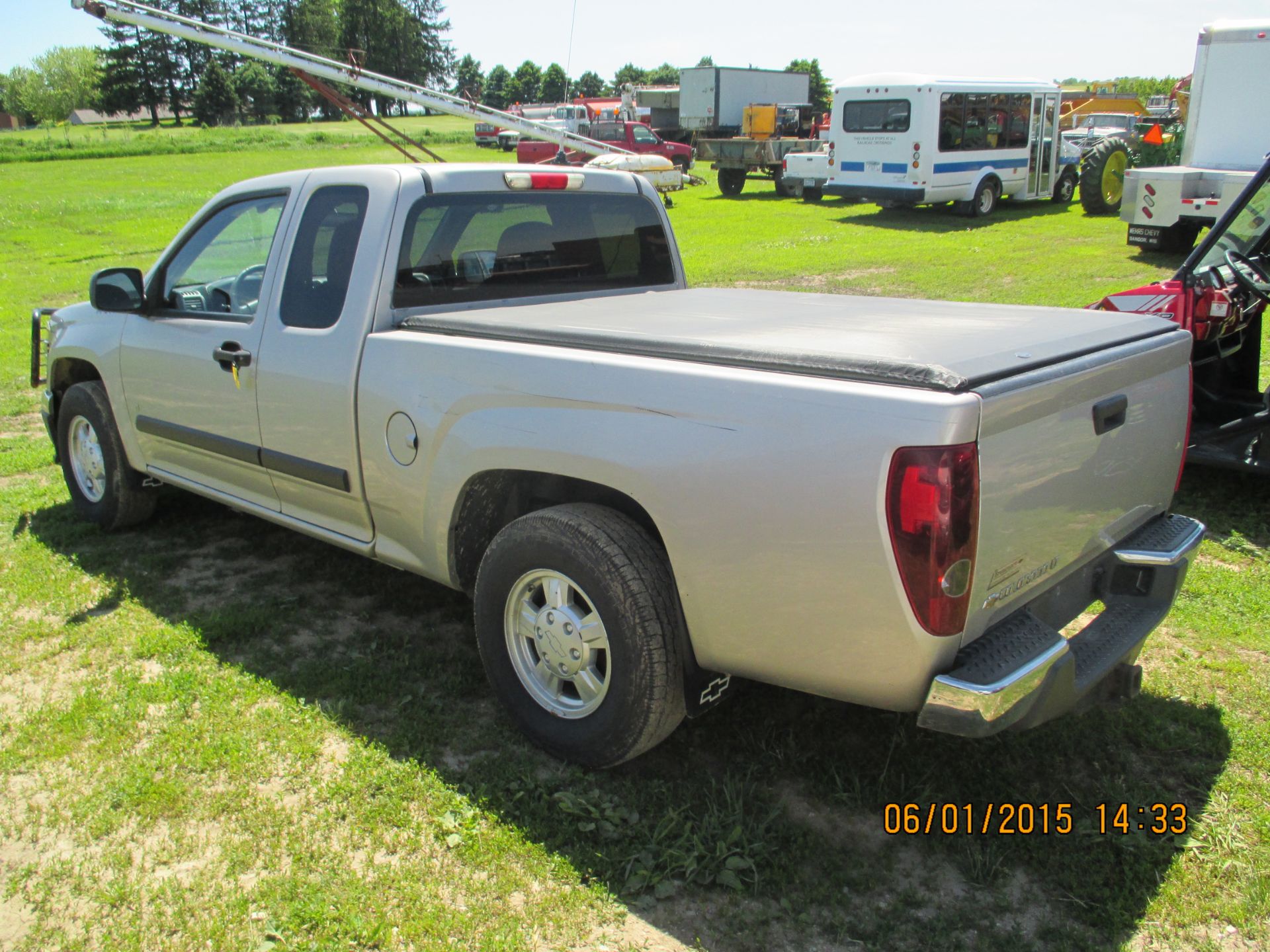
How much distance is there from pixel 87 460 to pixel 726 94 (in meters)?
34.0

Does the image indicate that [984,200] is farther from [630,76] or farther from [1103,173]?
[630,76]

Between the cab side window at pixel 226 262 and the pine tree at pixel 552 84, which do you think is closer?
the cab side window at pixel 226 262

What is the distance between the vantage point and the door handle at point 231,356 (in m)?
4.07

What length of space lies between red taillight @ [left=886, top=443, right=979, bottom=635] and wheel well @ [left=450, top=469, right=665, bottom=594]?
0.99 meters

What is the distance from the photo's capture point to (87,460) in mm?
5438

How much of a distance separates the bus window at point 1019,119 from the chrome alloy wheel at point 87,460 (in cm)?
1914

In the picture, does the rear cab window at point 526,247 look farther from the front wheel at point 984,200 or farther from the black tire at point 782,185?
the black tire at point 782,185

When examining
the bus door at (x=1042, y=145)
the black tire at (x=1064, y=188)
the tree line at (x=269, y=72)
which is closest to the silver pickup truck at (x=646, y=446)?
the bus door at (x=1042, y=145)

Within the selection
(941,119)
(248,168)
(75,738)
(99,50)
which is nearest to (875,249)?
(941,119)

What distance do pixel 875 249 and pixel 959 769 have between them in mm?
14262

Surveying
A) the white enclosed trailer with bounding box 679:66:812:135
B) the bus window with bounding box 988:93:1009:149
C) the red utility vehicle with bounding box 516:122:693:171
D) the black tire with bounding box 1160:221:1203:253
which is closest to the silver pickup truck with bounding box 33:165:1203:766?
the black tire with bounding box 1160:221:1203:253

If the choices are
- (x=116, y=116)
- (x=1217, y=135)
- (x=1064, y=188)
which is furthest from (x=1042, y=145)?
(x=116, y=116)

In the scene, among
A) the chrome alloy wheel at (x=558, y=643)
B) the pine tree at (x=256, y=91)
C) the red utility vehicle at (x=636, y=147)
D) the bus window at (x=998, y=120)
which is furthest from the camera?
the pine tree at (x=256, y=91)

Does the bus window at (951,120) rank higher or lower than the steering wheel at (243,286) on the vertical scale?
higher
